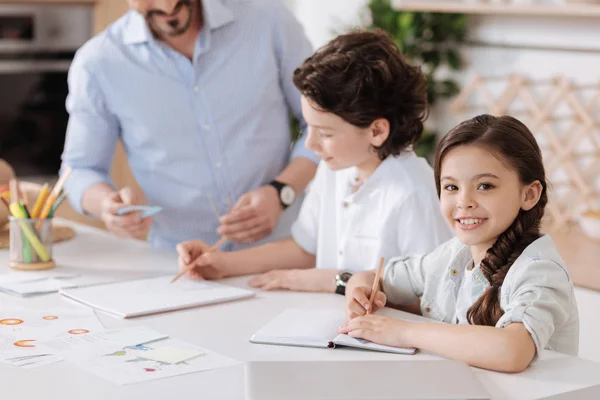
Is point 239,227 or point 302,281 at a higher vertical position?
point 239,227

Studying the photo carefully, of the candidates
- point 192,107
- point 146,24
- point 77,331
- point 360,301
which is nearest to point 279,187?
point 192,107

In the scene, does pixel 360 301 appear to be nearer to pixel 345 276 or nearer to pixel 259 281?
pixel 345 276

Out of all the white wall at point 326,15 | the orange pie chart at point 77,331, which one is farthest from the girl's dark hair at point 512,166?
the white wall at point 326,15

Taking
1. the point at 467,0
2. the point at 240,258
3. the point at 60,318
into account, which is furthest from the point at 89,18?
the point at 60,318

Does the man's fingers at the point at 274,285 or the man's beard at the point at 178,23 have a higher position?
the man's beard at the point at 178,23

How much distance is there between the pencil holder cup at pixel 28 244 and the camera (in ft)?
6.83

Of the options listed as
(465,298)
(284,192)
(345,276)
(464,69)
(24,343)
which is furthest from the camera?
(464,69)

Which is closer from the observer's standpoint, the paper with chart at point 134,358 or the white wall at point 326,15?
the paper with chart at point 134,358

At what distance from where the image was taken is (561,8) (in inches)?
123

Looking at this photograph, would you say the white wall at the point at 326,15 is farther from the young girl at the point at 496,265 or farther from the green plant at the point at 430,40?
the young girl at the point at 496,265

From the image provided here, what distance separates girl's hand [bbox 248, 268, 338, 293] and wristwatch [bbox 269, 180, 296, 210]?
1.39ft

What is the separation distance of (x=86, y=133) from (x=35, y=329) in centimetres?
87

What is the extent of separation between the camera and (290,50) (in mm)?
2412

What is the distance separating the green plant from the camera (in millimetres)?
3750
